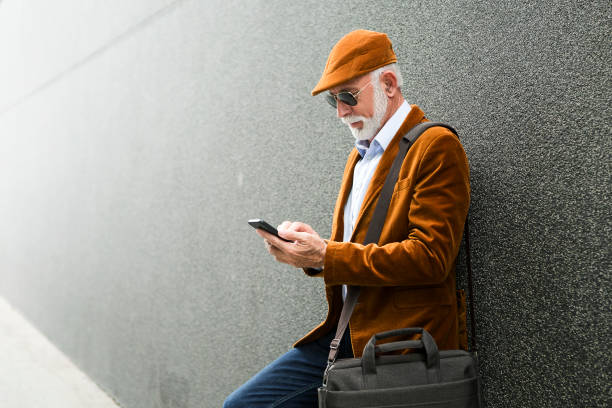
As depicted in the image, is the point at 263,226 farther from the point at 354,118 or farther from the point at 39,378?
the point at 39,378

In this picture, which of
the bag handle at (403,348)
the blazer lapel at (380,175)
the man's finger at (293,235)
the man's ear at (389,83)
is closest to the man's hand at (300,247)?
the man's finger at (293,235)

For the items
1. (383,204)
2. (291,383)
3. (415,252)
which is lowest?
(291,383)

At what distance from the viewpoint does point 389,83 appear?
148cm

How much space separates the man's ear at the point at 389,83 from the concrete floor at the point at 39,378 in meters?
3.06

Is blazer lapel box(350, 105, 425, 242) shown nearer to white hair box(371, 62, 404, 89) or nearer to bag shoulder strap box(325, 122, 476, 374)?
bag shoulder strap box(325, 122, 476, 374)

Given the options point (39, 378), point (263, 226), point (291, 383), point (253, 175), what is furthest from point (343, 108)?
point (39, 378)

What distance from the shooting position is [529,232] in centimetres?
145

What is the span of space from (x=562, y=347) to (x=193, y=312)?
6.57 feet

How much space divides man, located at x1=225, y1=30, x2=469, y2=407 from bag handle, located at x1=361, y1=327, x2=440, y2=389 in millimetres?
76

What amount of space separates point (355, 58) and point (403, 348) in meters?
0.74

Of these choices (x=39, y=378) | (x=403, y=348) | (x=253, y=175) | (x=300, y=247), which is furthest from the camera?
(x=39, y=378)

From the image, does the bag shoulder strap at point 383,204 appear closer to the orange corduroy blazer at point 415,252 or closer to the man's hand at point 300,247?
the orange corduroy blazer at point 415,252

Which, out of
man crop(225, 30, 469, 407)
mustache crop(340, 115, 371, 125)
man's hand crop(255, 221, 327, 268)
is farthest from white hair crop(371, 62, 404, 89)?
man's hand crop(255, 221, 327, 268)

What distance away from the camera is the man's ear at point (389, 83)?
1.47 meters
